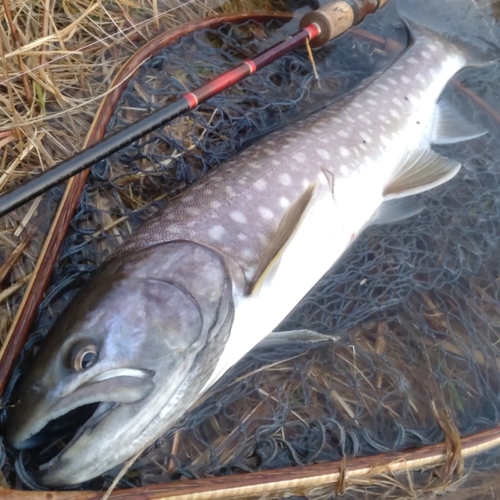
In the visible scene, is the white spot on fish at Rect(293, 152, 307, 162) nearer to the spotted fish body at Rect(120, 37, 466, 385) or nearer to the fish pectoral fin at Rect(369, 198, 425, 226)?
the spotted fish body at Rect(120, 37, 466, 385)

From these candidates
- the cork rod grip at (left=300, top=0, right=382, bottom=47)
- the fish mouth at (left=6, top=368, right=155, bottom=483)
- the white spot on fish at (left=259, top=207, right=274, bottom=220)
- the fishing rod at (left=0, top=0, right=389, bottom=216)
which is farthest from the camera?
the cork rod grip at (left=300, top=0, right=382, bottom=47)

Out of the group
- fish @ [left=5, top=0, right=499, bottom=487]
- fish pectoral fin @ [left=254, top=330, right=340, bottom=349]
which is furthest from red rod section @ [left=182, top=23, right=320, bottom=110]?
fish pectoral fin @ [left=254, top=330, right=340, bottom=349]

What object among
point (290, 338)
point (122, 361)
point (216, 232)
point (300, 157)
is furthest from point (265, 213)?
point (122, 361)

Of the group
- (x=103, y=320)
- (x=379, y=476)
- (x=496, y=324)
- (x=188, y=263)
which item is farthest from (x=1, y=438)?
(x=496, y=324)

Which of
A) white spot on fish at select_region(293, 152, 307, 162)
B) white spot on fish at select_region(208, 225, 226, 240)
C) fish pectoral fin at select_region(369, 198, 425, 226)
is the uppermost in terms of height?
white spot on fish at select_region(208, 225, 226, 240)

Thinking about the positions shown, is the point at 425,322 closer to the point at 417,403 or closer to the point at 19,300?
the point at 417,403

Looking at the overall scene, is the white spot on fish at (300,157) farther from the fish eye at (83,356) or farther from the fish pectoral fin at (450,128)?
the fish eye at (83,356)

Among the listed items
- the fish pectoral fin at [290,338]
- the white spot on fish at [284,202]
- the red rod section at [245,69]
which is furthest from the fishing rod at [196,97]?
the fish pectoral fin at [290,338]
